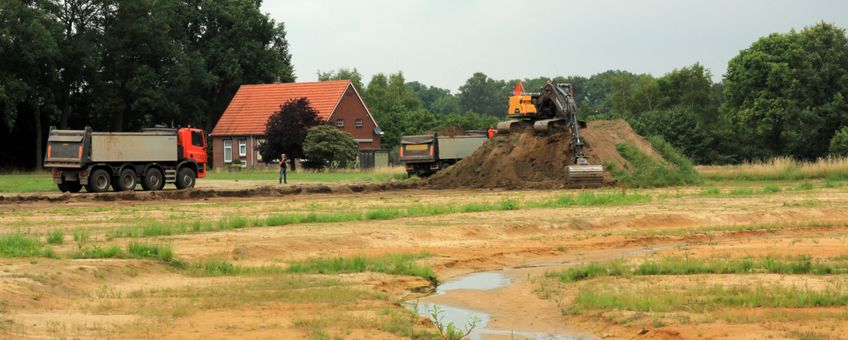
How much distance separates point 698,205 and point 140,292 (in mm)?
21228

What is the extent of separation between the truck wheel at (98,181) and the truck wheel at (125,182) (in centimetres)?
39

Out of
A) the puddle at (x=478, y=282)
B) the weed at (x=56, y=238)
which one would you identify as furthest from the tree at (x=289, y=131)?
the puddle at (x=478, y=282)

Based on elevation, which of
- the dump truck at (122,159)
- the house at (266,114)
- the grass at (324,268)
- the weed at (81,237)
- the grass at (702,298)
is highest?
the house at (266,114)

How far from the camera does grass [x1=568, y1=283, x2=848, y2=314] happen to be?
14930mm

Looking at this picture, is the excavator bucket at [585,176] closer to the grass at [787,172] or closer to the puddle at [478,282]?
the grass at [787,172]

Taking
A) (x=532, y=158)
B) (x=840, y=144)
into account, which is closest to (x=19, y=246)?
(x=532, y=158)

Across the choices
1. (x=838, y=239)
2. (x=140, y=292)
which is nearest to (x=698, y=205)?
(x=838, y=239)

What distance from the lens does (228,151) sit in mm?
95875

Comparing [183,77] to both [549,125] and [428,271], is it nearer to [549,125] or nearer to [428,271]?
[549,125]

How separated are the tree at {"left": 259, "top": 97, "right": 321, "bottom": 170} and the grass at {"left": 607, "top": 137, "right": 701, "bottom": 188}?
36284mm

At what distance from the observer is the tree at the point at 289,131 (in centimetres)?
8281

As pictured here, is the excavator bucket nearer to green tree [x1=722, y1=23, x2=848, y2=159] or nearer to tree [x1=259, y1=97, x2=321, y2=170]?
tree [x1=259, y1=97, x2=321, y2=170]

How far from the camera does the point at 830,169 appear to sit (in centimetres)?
5344

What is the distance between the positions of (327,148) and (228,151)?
19.3m
